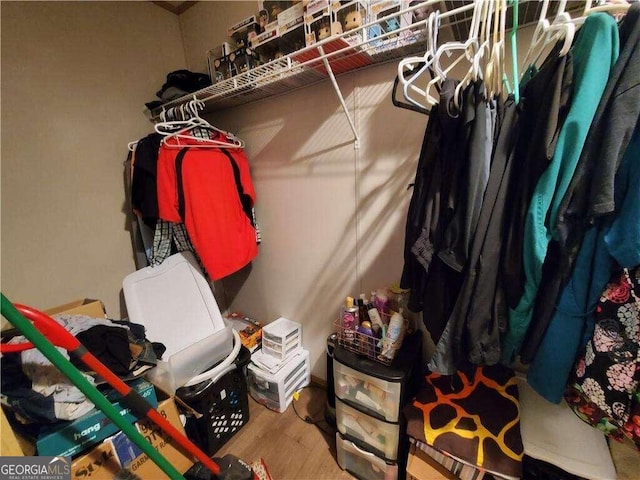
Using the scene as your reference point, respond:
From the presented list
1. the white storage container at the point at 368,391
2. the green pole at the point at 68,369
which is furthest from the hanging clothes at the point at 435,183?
the green pole at the point at 68,369

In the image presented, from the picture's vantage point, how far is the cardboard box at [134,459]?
0.88 metres

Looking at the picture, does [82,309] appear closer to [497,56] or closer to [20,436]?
[20,436]

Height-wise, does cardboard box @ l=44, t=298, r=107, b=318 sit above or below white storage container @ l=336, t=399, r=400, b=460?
above

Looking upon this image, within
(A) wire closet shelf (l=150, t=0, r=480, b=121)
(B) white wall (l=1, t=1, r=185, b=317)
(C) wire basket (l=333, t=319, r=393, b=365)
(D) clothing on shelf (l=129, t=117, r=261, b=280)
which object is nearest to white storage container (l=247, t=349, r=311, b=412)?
(C) wire basket (l=333, t=319, r=393, b=365)

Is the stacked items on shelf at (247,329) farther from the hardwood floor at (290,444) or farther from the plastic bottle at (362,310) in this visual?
the plastic bottle at (362,310)

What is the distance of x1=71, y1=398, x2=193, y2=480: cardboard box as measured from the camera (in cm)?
88

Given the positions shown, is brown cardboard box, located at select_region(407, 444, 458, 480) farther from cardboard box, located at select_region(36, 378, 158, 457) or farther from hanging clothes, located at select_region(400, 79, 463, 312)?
cardboard box, located at select_region(36, 378, 158, 457)

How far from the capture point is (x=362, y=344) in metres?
1.11

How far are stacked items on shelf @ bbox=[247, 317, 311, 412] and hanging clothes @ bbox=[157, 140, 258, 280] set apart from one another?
1.66ft

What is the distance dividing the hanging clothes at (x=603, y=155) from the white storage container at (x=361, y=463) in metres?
0.96

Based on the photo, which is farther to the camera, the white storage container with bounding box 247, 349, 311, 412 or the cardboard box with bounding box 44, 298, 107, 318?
the white storage container with bounding box 247, 349, 311, 412

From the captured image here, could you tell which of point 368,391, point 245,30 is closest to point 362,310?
point 368,391

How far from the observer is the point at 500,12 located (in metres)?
0.62

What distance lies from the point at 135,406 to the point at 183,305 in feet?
2.31
